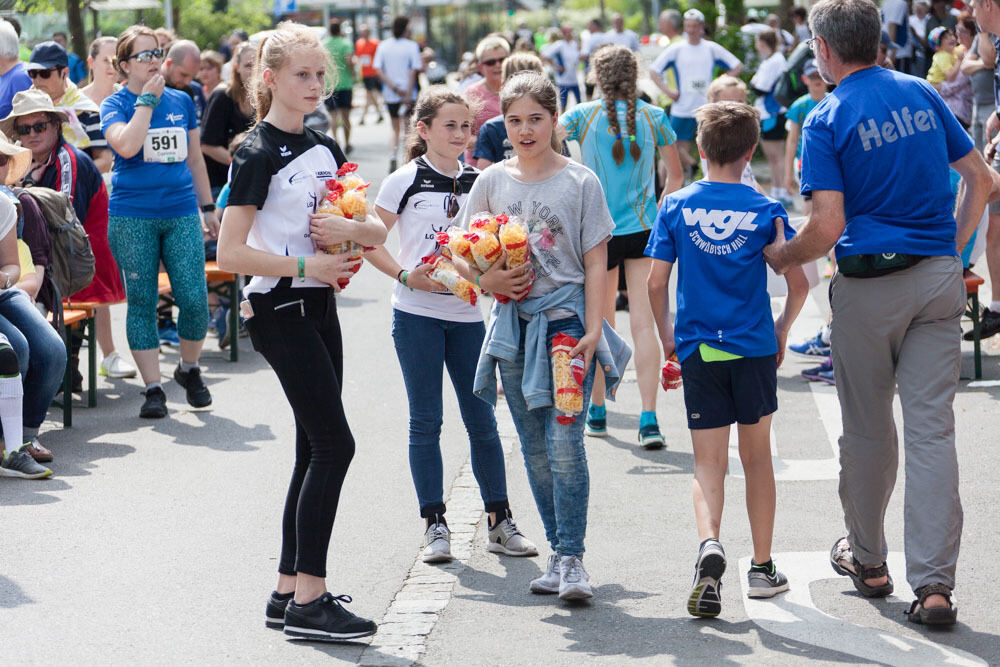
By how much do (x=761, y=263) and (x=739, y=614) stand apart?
1.27 meters

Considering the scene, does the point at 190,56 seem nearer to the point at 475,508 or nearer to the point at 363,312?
the point at 363,312

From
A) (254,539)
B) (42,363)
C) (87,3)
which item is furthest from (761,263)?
(87,3)

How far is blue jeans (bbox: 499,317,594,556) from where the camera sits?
5.19 metres

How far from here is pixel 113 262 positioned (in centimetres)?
918

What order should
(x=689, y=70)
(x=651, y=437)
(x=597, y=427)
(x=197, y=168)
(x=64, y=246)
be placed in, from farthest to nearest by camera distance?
→ 1. (x=689, y=70)
2. (x=197, y=168)
3. (x=64, y=246)
4. (x=597, y=427)
5. (x=651, y=437)

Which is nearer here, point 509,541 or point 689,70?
point 509,541

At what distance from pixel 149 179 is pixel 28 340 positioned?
153cm

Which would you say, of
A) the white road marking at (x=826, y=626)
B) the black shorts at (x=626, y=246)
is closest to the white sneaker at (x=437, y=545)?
the white road marking at (x=826, y=626)

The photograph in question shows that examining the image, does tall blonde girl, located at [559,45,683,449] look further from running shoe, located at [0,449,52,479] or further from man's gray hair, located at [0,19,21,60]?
man's gray hair, located at [0,19,21,60]

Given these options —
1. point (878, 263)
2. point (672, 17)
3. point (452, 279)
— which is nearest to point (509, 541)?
point (452, 279)

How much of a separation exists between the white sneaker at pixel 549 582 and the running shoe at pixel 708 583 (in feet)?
1.95

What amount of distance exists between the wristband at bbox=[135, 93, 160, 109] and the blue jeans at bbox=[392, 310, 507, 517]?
11.3 ft

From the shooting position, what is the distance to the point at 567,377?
16.7ft

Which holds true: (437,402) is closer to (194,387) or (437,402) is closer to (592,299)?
(592,299)
